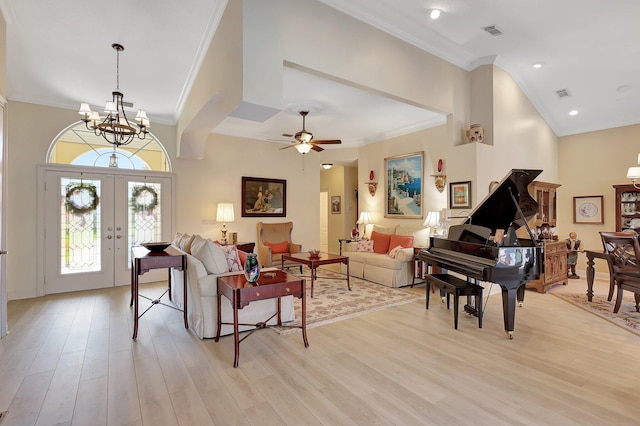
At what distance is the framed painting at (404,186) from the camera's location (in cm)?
650

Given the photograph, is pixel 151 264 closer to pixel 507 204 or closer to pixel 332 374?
pixel 332 374

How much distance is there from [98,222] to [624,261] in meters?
8.02

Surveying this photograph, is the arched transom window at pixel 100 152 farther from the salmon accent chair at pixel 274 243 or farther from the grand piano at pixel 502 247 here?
the grand piano at pixel 502 247

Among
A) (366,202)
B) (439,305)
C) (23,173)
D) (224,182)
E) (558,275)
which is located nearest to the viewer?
(439,305)

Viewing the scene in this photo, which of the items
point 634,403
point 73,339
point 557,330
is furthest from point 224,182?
point 634,403

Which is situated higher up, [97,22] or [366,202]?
[97,22]

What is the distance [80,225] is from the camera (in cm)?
538

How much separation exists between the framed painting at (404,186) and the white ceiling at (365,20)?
0.93m

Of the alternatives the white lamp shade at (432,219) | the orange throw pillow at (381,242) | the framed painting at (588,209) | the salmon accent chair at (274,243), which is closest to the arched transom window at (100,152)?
the salmon accent chair at (274,243)

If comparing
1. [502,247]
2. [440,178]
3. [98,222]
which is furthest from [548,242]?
[98,222]

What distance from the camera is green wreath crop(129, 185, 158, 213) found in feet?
19.1

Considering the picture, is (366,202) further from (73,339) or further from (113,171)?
(73,339)

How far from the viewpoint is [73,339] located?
10.8 feet

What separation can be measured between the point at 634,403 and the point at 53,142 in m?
7.64
